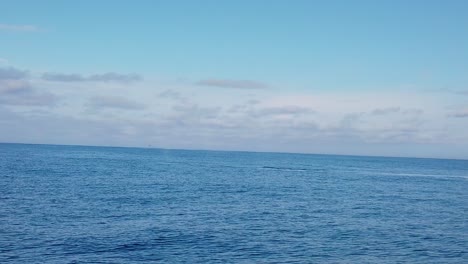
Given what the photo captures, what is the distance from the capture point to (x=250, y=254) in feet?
127

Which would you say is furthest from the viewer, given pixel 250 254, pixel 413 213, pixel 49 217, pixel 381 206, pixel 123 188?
pixel 123 188

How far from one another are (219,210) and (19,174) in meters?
55.3

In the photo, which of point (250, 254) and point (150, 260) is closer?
point (150, 260)

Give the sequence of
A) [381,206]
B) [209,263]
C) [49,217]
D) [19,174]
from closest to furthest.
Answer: [209,263], [49,217], [381,206], [19,174]

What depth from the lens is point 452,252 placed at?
136 ft

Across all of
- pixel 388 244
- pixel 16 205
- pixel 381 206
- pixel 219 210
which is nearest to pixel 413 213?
pixel 381 206

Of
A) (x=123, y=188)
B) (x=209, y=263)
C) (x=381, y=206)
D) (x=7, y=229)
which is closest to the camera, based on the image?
(x=209, y=263)

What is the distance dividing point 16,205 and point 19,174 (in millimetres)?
42857

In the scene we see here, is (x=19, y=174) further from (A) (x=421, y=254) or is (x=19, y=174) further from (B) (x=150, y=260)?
(A) (x=421, y=254)

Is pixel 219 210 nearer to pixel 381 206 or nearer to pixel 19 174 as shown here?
pixel 381 206

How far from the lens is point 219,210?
59.6m

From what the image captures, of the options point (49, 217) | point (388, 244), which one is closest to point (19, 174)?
point (49, 217)

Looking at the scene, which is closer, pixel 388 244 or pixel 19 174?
pixel 388 244

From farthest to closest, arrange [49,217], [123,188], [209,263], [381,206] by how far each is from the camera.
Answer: [123,188]
[381,206]
[49,217]
[209,263]
